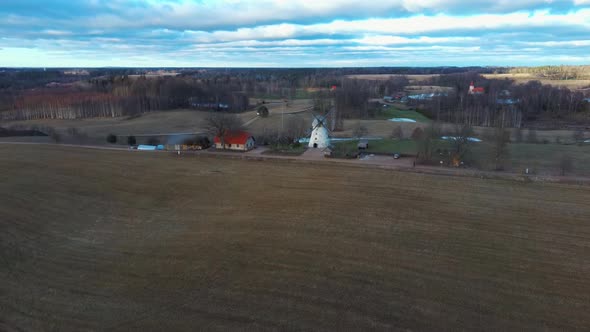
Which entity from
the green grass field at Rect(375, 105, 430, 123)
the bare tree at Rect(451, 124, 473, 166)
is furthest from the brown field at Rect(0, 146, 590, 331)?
the green grass field at Rect(375, 105, 430, 123)

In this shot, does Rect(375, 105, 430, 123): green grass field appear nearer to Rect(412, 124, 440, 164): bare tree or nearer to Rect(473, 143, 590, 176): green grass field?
Rect(473, 143, 590, 176): green grass field

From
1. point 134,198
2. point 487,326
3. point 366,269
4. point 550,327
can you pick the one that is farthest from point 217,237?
point 550,327

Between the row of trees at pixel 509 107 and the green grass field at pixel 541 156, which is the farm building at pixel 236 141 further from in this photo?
the row of trees at pixel 509 107

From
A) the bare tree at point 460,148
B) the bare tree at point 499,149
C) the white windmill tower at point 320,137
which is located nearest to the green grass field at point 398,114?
the white windmill tower at point 320,137

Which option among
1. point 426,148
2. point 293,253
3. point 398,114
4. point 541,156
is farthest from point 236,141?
point 398,114

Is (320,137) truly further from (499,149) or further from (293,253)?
(293,253)

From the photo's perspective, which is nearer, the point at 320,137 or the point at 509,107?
the point at 320,137
